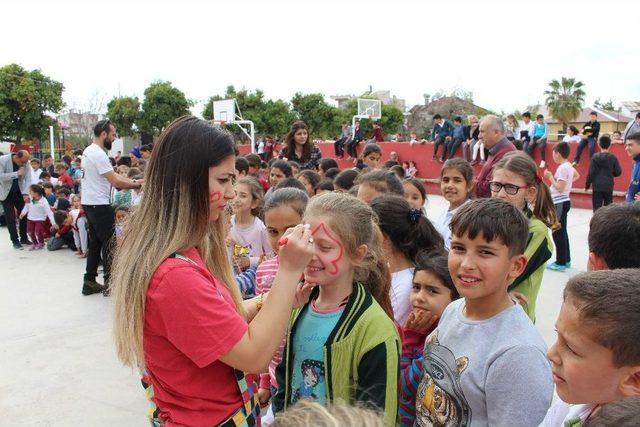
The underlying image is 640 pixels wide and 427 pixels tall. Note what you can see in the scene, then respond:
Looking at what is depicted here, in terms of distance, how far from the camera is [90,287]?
5949 mm

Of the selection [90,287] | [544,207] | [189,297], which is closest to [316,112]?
[90,287]

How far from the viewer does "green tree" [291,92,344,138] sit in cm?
3341

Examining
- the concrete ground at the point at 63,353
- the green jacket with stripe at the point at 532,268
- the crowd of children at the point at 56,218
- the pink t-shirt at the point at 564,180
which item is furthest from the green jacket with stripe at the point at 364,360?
the crowd of children at the point at 56,218

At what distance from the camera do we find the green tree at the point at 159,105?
29.5 m

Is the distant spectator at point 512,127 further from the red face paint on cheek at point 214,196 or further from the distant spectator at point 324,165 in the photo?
the red face paint on cheek at point 214,196

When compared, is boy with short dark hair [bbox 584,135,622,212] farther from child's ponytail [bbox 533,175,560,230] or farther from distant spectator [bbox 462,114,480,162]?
child's ponytail [bbox 533,175,560,230]

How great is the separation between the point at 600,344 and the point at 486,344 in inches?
16.4

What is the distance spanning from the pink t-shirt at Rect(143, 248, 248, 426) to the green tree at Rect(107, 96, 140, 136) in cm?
3091

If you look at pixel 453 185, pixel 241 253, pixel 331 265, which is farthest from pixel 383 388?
pixel 453 185

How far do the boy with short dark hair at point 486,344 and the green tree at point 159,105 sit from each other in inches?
1156

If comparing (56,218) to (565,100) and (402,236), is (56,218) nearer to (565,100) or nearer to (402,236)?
(402,236)

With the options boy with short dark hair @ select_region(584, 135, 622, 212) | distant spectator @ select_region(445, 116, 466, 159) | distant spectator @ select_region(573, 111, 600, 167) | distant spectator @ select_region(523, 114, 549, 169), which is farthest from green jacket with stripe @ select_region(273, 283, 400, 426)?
distant spectator @ select_region(445, 116, 466, 159)

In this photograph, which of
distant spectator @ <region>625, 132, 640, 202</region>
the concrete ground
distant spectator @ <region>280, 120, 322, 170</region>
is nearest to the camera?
the concrete ground

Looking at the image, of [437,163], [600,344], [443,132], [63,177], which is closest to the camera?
[600,344]
